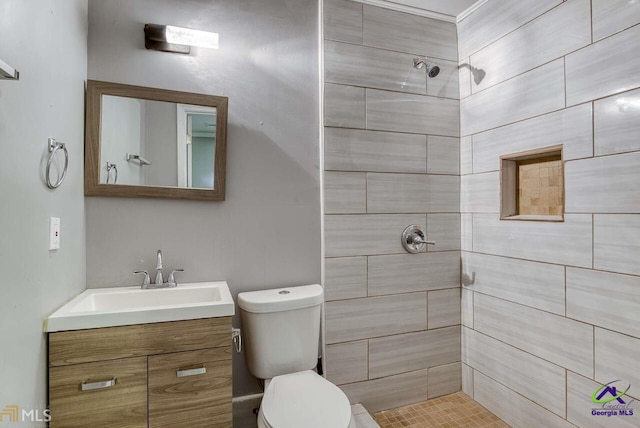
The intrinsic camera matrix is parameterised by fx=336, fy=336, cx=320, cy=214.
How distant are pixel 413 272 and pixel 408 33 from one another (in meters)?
1.55

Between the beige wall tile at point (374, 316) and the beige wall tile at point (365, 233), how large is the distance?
0.99 ft

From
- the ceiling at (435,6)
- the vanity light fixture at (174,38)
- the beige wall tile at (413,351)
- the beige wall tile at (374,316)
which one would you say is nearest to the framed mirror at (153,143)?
the vanity light fixture at (174,38)

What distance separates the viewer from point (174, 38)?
1.71m

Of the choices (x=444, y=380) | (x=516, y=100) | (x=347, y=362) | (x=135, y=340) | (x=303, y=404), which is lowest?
(x=444, y=380)

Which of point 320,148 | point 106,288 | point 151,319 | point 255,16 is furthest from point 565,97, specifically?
point 106,288

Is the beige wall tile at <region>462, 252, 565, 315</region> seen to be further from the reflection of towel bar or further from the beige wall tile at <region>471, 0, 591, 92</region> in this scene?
the reflection of towel bar

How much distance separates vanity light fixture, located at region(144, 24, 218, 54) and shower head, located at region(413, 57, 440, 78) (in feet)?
3.87

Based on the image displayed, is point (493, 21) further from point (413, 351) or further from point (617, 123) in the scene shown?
point (413, 351)

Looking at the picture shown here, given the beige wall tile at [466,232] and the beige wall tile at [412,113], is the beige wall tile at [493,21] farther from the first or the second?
the beige wall tile at [466,232]

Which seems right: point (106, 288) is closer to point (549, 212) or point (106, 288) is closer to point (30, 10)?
point (30, 10)

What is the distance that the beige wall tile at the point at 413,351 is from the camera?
82.4 inches

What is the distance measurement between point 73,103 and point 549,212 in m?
2.38

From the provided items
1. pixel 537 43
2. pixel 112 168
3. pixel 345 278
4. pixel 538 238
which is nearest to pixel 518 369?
pixel 538 238

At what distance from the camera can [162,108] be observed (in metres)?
1.73
